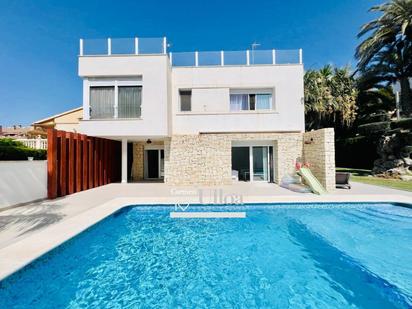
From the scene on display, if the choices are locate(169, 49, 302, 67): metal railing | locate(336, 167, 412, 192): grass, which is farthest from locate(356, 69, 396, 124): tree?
locate(169, 49, 302, 67): metal railing

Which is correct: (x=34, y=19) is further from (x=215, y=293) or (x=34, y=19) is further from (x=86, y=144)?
(x=215, y=293)

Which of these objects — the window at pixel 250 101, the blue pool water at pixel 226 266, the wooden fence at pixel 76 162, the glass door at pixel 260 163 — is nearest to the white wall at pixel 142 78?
the wooden fence at pixel 76 162

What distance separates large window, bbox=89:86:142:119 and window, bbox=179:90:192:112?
12.5 feet

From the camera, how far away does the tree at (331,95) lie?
95.2 feet

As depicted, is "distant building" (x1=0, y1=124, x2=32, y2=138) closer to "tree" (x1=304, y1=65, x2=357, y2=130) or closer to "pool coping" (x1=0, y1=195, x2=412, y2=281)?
"pool coping" (x1=0, y1=195, x2=412, y2=281)

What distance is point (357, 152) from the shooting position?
31.1 metres

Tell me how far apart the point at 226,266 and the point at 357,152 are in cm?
3191

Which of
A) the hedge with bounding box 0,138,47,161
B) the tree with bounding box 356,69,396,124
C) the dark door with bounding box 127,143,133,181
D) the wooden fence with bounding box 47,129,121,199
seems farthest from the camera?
the tree with bounding box 356,69,396,124

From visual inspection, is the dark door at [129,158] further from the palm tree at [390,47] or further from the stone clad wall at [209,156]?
the palm tree at [390,47]

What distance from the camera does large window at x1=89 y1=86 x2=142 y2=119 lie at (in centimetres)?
1620

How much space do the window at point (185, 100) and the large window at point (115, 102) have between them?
3803 millimetres

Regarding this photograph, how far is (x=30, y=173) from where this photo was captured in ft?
36.4

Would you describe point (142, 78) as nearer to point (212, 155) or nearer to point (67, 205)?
point (212, 155)

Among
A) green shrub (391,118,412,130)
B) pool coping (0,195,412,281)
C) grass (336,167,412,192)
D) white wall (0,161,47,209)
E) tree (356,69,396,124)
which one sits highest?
tree (356,69,396,124)
